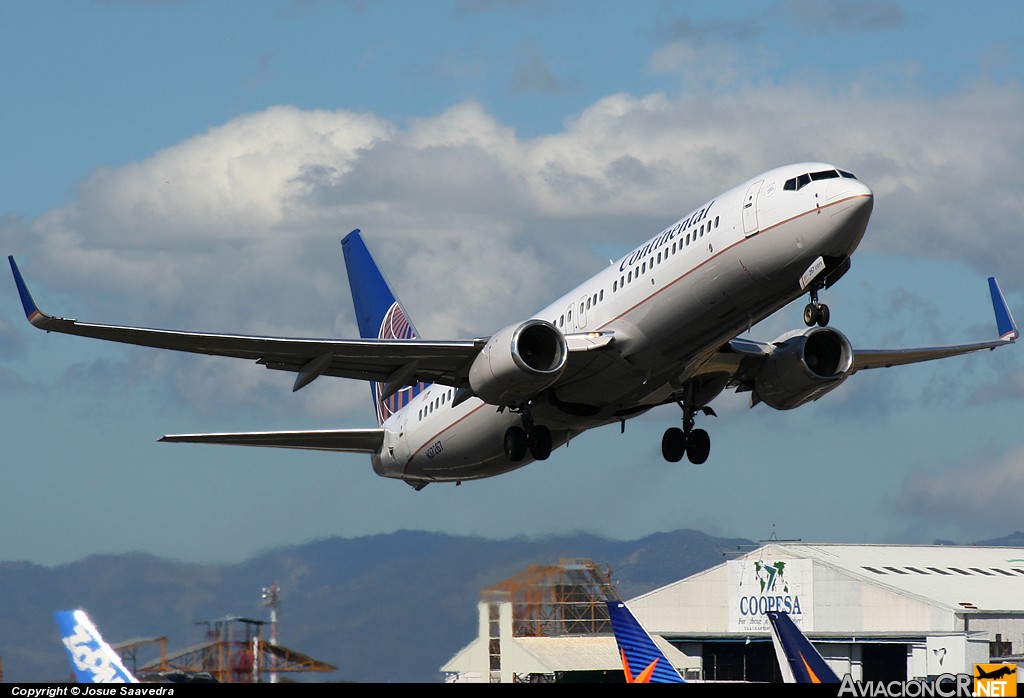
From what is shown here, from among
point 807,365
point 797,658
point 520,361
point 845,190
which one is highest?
→ point 845,190

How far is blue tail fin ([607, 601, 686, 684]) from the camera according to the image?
33125 millimetres

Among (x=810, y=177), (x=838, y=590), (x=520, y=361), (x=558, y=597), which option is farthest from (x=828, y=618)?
(x=810, y=177)

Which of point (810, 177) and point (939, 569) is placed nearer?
point (810, 177)

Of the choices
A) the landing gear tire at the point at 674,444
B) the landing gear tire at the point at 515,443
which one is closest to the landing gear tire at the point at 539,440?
the landing gear tire at the point at 515,443

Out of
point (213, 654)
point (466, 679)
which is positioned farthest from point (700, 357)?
point (466, 679)

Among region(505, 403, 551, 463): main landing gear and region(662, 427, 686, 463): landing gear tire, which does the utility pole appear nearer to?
region(505, 403, 551, 463): main landing gear

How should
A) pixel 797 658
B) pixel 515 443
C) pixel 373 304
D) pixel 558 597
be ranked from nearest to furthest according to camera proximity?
pixel 797 658 → pixel 515 443 → pixel 373 304 → pixel 558 597

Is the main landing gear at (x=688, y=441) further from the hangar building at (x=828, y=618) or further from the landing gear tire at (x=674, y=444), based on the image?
the hangar building at (x=828, y=618)

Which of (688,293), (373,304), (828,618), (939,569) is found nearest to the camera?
(688,293)

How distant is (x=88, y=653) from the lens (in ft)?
86.3

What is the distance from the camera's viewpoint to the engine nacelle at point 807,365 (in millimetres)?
36625

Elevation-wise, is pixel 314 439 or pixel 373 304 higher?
pixel 373 304

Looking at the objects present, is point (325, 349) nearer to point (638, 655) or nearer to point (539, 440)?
point (539, 440)

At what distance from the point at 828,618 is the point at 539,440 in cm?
3516
